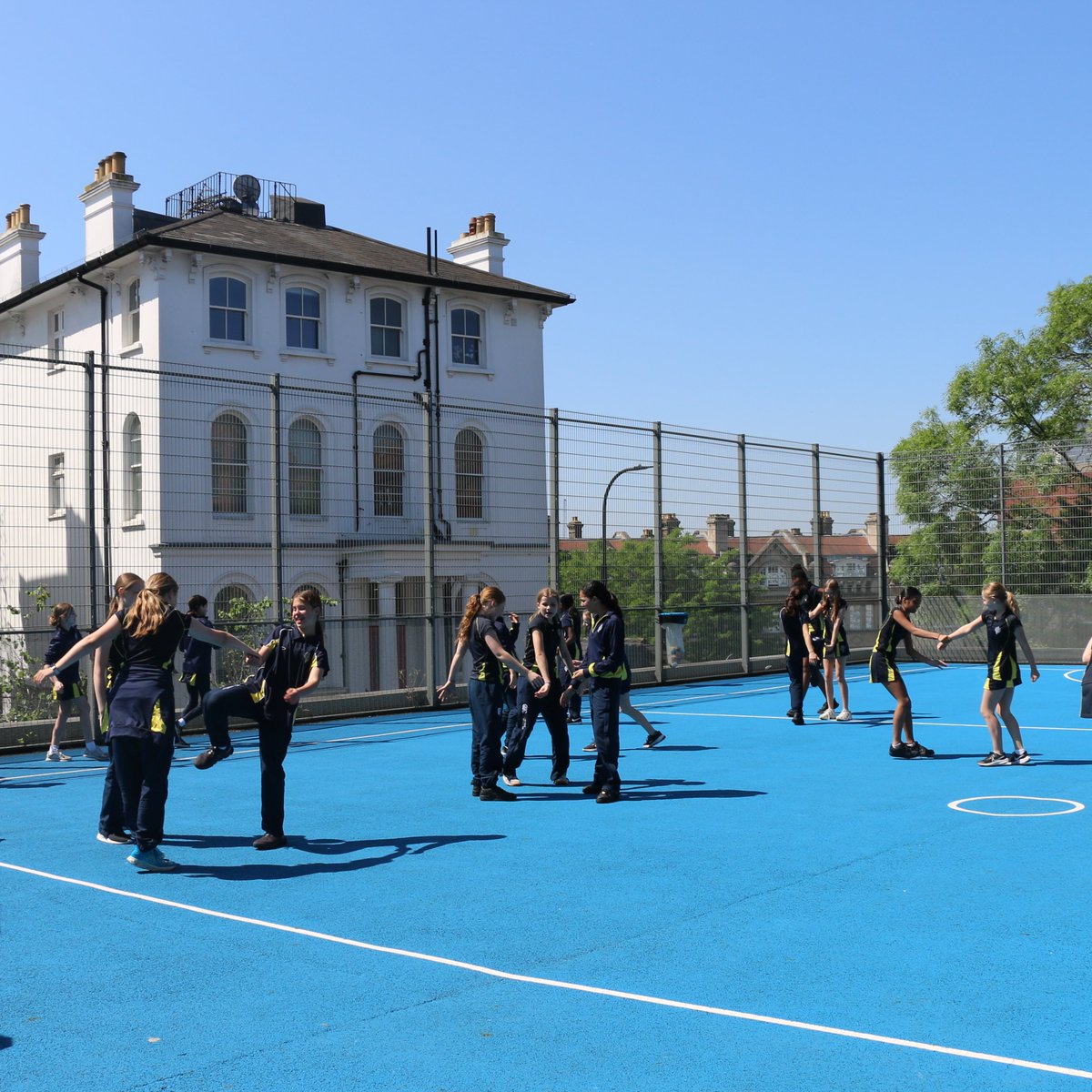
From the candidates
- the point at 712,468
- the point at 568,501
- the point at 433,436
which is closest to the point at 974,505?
the point at 712,468

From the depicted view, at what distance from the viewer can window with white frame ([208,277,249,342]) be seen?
35.5 metres

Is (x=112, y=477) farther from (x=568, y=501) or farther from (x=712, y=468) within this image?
(x=712, y=468)

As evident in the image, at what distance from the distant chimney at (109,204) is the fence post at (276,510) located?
2169 centimetres

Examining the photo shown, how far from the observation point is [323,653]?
9.69 m

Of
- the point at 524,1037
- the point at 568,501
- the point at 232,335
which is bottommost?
the point at 524,1037

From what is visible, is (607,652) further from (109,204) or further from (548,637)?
(109,204)

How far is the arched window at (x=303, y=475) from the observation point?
19.7 metres

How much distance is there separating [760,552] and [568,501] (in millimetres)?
6238

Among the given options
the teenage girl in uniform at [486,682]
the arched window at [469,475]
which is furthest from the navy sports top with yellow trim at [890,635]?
the arched window at [469,475]

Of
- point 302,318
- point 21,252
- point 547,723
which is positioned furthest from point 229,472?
point 21,252

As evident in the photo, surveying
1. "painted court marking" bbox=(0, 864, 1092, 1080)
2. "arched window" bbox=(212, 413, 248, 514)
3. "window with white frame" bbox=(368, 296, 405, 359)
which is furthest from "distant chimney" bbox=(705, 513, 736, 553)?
"painted court marking" bbox=(0, 864, 1092, 1080)

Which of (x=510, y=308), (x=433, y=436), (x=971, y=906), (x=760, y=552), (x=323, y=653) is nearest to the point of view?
(x=971, y=906)

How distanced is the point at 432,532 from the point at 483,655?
8.57 meters

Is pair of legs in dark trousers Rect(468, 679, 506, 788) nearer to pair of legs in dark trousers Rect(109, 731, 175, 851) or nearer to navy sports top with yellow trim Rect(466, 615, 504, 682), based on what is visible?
navy sports top with yellow trim Rect(466, 615, 504, 682)
